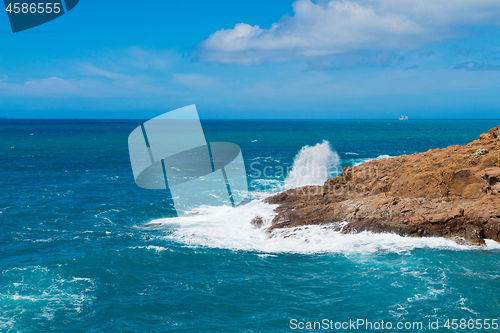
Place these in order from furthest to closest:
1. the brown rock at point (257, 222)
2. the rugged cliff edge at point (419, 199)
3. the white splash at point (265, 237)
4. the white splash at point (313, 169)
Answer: the white splash at point (313, 169) < the brown rock at point (257, 222) < the rugged cliff edge at point (419, 199) < the white splash at point (265, 237)

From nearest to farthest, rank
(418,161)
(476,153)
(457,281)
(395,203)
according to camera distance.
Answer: (457,281) < (395,203) < (476,153) < (418,161)

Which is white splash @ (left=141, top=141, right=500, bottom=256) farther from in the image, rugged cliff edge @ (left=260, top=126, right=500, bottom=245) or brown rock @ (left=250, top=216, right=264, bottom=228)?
rugged cliff edge @ (left=260, top=126, right=500, bottom=245)

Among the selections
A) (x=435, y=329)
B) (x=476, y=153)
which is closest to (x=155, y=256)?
(x=435, y=329)

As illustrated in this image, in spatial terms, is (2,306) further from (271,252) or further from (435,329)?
(435,329)

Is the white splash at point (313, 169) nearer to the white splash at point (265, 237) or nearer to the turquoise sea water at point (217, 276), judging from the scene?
the white splash at point (265, 237)

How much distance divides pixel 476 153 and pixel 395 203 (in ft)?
23.9

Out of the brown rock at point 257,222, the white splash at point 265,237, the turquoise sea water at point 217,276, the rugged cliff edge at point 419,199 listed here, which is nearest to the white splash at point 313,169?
the white splash at point 265,237

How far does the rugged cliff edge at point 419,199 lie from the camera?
18734 mm

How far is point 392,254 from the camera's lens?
17.6 metres

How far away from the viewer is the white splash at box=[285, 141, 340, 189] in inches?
1430

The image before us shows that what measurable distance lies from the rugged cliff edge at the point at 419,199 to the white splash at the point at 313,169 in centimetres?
1034

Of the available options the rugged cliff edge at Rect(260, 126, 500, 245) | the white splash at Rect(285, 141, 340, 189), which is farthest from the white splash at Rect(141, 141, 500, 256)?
the white splash at Rect(285, 141, 340, 189)

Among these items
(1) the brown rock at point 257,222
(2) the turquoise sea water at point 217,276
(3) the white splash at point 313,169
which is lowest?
(2) the turquoise sea water at point 217,276

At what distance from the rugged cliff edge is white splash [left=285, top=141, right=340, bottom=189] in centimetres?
1034
